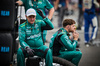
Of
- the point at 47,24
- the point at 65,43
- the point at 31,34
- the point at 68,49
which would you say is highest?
the point at 47,24

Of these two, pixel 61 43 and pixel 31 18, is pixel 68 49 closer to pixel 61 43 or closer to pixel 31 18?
pixel 61 43

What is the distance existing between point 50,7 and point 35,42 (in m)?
1.10

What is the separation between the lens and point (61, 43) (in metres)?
4.44

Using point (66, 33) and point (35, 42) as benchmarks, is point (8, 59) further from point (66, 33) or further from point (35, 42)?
point (66, 33)

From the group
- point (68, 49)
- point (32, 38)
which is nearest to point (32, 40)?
point (32, 38)

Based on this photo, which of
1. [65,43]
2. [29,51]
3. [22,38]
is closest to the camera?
[29,51]

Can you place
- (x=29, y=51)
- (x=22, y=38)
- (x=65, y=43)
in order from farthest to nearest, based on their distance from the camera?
(x=65, y=43)
(x=22, y=38)
(x=29, y=51)

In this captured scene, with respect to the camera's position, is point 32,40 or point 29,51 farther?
point 32,40

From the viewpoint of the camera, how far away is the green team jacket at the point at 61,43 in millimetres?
4376

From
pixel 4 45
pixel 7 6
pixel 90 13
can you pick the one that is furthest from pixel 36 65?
pixel 90 13

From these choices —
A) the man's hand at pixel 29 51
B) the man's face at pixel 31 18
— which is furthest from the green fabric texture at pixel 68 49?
the man's hand at pixel 29 51

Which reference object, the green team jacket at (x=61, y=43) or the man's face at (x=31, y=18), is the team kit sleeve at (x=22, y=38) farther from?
the green team jacket at (x=61, y=43)

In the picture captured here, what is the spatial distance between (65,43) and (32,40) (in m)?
0.50

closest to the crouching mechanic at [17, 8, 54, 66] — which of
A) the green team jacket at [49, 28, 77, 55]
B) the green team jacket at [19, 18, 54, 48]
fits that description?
the green team jacket at [19, 18, 54, 48]
